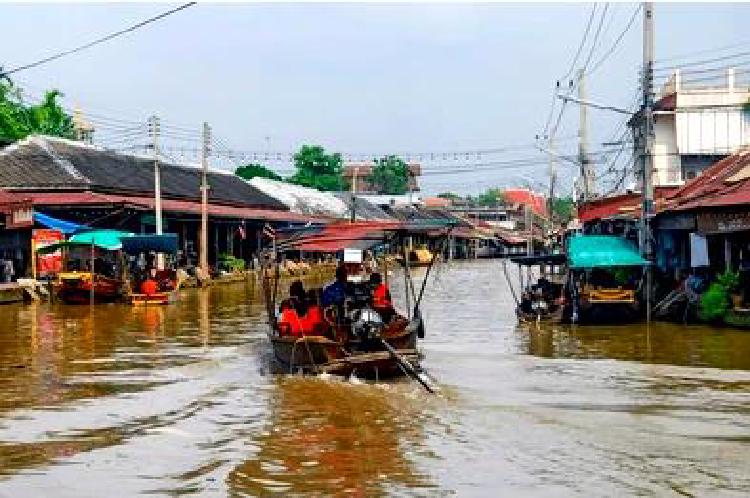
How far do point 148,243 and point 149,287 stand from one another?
60.3 inches

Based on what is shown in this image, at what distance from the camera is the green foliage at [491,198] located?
342ft

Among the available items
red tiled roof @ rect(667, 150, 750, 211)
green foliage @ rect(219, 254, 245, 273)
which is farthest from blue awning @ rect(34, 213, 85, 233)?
red tiled roof @ rect(667, 150, 750, 211)

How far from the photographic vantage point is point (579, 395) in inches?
506

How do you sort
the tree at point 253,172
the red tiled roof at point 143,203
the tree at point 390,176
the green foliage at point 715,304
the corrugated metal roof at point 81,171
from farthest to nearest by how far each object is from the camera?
1. the tree at point 390,176
2. the tree at point 253,172
3. the corrugated metal roof at point 81,171
4. the red tiled roof at point 143,203
5. the green foliage at point 715,304

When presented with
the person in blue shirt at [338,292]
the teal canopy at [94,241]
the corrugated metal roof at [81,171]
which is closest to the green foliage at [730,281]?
the person in blue shirt at [338,292]

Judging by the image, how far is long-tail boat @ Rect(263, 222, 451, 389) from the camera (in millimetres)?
13078

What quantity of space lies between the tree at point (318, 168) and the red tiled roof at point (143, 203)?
30.0 metres

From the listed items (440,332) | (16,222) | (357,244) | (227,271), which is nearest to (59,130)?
(227,271)

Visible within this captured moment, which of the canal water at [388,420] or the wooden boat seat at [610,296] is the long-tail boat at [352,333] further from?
the wooden boat seat at [610,296]

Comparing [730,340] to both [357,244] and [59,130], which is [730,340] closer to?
[357,244]

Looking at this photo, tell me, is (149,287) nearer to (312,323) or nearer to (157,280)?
(157,280)

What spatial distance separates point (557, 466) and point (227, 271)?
35916 millimetres

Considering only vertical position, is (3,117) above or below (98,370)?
above

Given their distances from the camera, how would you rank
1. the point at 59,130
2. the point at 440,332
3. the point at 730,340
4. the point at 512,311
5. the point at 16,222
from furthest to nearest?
1. the point at 59,130
2. the point at 16,222
3. the point at 512,311
4. the point at 440,332
5. the point at 730,340
